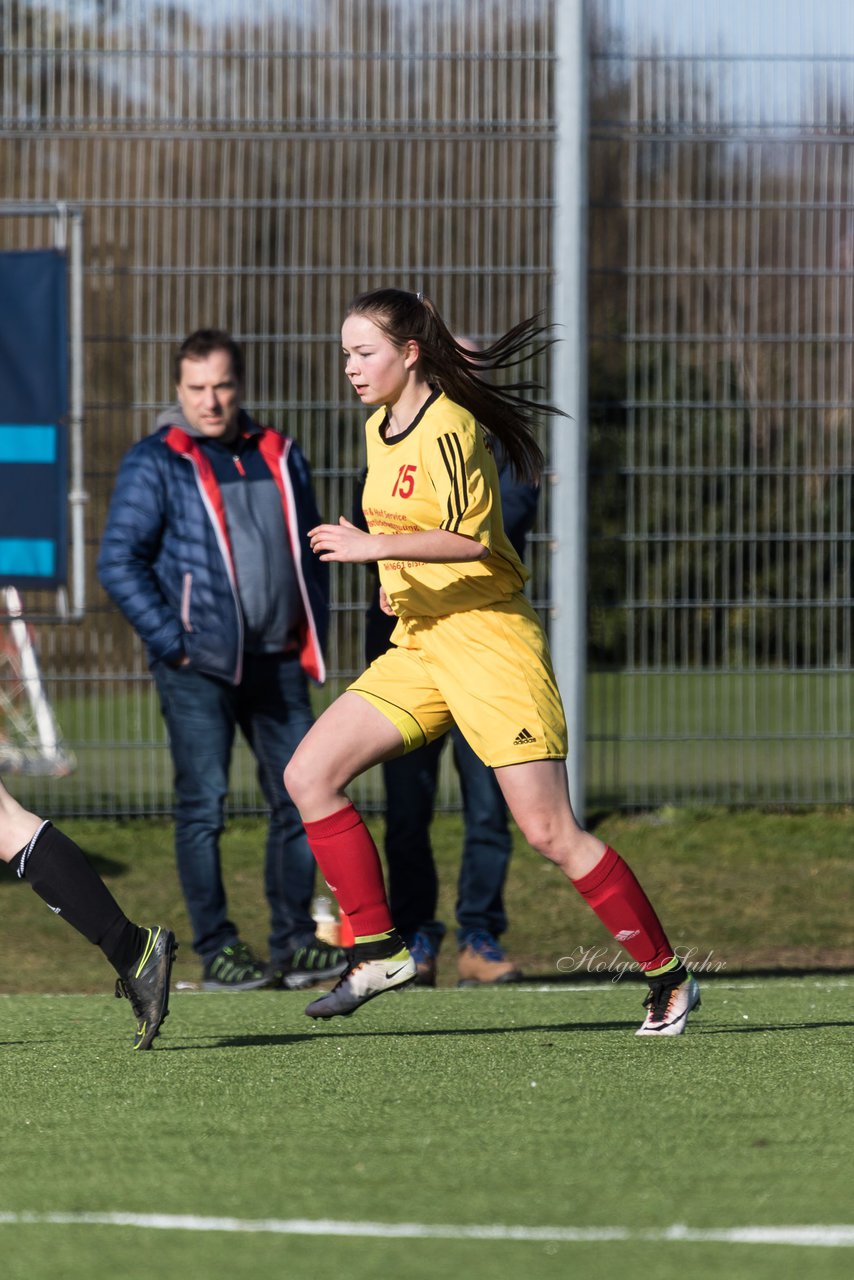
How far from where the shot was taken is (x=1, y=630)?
10.2 m

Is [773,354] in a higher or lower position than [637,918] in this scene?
higher

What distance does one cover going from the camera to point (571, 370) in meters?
9.68

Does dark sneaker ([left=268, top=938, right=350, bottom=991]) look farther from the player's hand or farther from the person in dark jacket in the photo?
the player's hand

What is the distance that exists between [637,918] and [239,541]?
103 inches

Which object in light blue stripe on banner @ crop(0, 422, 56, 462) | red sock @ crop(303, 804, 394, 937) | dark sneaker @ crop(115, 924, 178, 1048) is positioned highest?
light blue stripe on banner @ crop(0, 422, 56, 462)

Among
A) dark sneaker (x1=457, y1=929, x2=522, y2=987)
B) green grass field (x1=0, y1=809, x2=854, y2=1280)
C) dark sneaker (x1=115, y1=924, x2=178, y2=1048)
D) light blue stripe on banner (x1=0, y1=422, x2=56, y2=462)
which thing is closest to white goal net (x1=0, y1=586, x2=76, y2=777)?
light blue stripe on banner (x1=0, y1=422, x2=56, y2=462)

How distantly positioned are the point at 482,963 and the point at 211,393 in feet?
7.63

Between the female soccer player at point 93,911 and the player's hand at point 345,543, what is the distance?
952mm

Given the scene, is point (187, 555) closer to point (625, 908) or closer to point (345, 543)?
point (345, 543)

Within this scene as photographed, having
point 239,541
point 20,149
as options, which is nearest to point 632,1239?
point 239,541

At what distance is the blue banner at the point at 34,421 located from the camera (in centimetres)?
959

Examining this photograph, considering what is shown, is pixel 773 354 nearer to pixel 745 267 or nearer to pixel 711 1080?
pixel 745 267

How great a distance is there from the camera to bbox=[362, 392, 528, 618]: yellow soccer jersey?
4.81 m

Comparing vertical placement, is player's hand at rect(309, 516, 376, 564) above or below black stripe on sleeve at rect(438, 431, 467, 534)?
below
